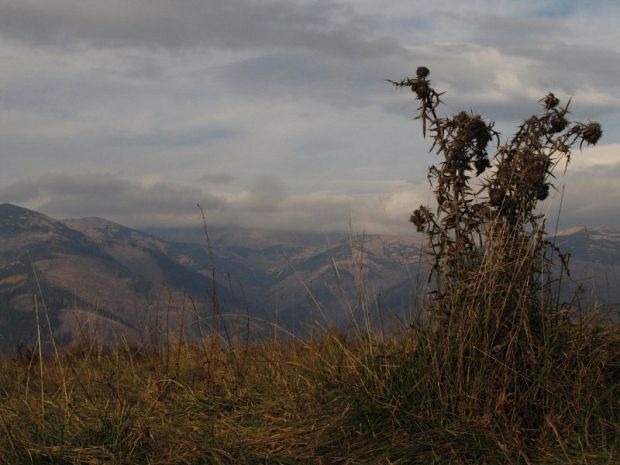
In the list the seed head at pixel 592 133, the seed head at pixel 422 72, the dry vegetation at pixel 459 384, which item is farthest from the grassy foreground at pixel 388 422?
the seed head at pixel 422 72

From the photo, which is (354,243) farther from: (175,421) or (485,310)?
(175,421)

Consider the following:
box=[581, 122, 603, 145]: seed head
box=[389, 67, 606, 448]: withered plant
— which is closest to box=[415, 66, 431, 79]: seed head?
box=[389, 67, 606, 448]: withered plant

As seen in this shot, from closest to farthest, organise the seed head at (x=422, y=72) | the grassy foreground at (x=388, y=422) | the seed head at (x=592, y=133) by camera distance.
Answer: the grassy foreground at (x=388, y=422), the seed head at (x=592, y=133), the seed head at (x=422, y=72)

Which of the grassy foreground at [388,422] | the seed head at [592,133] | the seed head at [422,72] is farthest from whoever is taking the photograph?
the seed head at [422,72]

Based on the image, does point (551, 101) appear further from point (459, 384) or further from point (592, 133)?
point (459, 384)

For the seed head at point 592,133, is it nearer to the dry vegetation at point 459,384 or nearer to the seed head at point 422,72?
the dry vegetation at point 459,384

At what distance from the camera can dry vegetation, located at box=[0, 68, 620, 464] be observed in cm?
406

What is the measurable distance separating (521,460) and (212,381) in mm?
3173

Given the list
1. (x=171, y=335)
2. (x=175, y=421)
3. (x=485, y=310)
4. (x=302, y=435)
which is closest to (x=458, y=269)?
(x=485, y=310)

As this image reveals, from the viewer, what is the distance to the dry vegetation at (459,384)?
13.3 feet

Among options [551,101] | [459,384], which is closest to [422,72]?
[551,101]

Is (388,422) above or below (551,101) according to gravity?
below

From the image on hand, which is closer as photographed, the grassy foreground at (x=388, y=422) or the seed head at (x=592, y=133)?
the grassy foreground at (x=388, y=422)

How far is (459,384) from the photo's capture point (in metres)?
4.30
